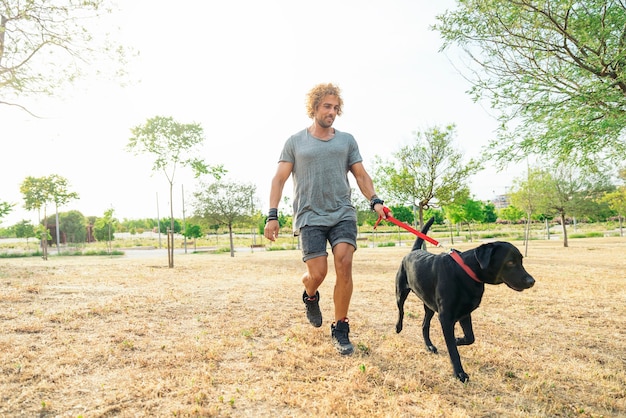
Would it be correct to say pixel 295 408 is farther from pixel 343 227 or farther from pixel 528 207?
pixel 528 207

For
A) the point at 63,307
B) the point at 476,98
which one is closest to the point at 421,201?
the point at 476,98

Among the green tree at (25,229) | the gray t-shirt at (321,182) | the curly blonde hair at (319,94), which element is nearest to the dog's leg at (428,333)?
the gray t-shirt at (321,182)

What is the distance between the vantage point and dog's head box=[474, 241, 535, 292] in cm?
282

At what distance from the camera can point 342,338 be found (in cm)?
362

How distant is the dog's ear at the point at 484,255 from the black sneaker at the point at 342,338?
139 centimetres

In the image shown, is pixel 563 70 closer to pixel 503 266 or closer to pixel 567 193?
pixel 503 266

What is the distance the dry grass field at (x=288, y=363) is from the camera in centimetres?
246

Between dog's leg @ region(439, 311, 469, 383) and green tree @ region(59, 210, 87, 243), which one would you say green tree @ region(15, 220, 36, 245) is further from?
dog's leg @ region(439, 311, 469, 383)

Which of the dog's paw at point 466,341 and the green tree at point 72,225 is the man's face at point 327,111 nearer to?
the dog's paw at point 466,341

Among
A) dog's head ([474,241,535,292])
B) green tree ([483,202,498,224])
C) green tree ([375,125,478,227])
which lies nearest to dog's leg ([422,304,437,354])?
dog's head ([474,241,535,292])

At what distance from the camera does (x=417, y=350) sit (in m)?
3.62

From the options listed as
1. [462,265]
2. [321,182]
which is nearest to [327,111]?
[321,182]

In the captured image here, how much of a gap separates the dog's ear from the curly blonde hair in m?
1.92

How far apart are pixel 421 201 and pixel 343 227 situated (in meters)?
17.3
